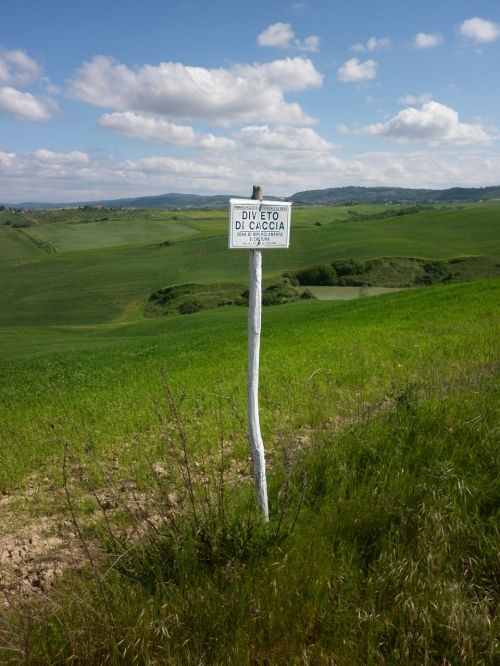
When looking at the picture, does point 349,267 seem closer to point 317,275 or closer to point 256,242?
point 317,275

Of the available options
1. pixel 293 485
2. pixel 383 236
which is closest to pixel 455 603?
pixel 293 485

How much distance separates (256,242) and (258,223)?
16 cm

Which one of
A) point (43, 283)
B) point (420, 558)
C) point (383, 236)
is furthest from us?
point (383, 236)

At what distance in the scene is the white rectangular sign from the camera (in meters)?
4.11

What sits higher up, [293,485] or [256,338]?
[256,338]

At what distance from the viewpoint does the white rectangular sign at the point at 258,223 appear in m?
4.11

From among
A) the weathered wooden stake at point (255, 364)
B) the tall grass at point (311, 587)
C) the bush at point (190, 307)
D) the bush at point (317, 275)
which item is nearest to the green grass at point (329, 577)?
the tall grass at point (311, 587)

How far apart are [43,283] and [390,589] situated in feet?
263

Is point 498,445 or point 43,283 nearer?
point 498,445

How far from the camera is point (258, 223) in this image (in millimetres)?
4234

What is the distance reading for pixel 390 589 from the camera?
3.37m

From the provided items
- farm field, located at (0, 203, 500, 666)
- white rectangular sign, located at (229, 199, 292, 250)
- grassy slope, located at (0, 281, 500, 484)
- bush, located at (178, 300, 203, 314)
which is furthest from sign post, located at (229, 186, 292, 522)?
bush, located at (178, 300, 203, 314)

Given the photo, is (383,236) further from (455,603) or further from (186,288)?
(455,603)

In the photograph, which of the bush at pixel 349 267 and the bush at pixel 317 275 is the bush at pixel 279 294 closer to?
the bush at pixel 317 275
